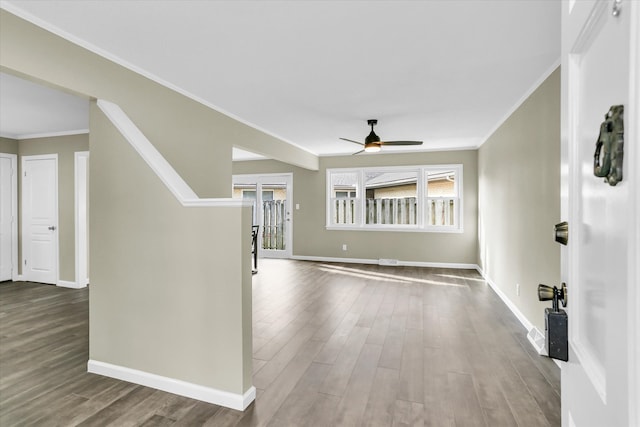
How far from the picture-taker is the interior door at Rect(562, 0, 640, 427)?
470 millimetres

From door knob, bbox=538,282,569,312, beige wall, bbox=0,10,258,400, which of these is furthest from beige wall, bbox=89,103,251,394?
door knob, bbox=538,282,569,312

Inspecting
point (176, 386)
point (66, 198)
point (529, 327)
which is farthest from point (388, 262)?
point (66, 198)

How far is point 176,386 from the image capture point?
2309 mm

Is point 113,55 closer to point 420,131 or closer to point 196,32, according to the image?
point 196,32

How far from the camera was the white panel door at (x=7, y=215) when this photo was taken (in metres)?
5.56

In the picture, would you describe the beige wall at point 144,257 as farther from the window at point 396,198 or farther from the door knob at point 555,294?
the window at point 396,198

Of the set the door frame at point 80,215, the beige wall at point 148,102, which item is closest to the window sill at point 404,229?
the beige wall at point 148,102

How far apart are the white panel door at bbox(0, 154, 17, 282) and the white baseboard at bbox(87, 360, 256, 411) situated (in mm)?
4580

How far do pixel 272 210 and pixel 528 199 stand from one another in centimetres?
587

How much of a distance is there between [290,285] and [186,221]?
11.0ft

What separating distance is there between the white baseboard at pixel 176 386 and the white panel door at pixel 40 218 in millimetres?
3851

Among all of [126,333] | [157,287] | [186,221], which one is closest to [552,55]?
[186,221]

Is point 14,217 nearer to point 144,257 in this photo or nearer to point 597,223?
point 144,257

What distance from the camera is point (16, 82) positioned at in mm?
3234
